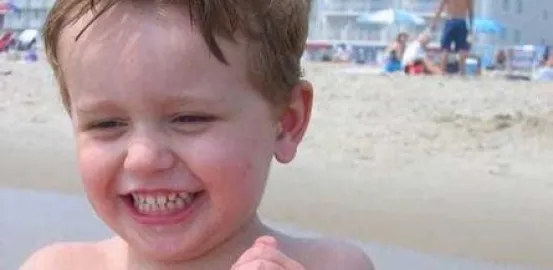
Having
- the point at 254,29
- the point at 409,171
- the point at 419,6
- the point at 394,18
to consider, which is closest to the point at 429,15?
the point at 394,18

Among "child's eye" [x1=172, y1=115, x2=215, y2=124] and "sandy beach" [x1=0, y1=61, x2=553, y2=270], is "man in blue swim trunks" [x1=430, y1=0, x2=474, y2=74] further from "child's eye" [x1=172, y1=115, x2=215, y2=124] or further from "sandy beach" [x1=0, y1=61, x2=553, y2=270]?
"child's eye" [x1=172, y1=115, x2=215, y2=124]

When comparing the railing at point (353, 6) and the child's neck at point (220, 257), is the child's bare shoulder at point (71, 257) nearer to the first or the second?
the child's neck at point (220, 257)

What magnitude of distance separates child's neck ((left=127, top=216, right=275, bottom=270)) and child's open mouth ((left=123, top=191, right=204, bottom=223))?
170 mm

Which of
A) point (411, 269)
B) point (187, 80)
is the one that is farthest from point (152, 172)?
point (411, 269)

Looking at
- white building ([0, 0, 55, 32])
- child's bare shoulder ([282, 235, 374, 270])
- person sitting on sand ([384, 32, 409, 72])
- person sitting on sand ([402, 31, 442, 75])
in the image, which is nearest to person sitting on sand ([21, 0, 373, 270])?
child's bare shoulder ([282, 235, 374, 270])

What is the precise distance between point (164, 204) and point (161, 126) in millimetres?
132

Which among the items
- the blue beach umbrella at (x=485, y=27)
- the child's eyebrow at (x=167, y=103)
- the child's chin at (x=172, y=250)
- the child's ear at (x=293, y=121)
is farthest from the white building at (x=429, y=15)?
the child's eyebrow at (x=167, y=103)

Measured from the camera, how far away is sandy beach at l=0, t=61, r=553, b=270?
4434 millimetres

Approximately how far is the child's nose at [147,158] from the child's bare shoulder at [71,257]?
481 millimetres

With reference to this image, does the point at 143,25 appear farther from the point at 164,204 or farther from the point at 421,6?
the point at 421,6

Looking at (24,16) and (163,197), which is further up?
(163,197)

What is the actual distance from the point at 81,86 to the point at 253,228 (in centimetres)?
45

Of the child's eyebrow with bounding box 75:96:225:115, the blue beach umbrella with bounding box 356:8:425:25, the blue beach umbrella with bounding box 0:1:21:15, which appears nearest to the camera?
the child's eyebrow with bounding box 75:96:225:115

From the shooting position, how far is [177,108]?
6.07 feet
